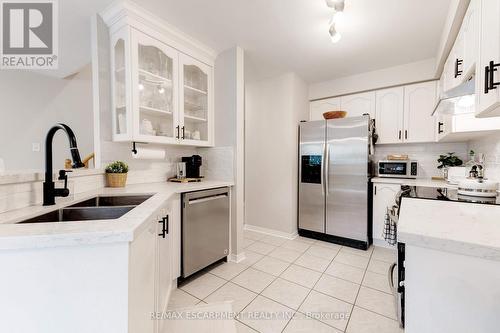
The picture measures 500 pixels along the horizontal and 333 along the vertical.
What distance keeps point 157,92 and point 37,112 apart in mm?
2531

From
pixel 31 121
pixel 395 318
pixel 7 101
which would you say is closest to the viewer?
pixel 395 318

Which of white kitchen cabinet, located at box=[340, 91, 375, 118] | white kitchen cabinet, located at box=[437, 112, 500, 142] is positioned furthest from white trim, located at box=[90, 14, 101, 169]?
white kitchen cabinet, located at box=[340, 91, 375, 118]

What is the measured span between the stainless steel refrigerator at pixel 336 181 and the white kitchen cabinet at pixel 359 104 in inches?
23.0

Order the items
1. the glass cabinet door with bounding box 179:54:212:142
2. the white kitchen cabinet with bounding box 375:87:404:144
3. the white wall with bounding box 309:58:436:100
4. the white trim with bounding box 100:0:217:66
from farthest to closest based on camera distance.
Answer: the white kitchen cabinet with bounding box 375:87:404:144 < the white wall with bounding box 309:58:436:100 < the glass cabinet door with bounding box 179:54:212:142 < the white trim with bounding box 100:0:217:66

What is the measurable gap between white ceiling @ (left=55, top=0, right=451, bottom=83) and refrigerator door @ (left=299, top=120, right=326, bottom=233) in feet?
2.98

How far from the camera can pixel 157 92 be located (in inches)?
82.0

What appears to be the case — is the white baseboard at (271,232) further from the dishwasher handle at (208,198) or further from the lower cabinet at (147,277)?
the lower cabinet at (147,277)

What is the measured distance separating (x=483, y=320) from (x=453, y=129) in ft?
6.21

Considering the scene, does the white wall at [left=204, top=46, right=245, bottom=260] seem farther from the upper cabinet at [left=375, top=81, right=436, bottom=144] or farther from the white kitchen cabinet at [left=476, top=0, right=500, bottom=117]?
the upper cabinet at [left=375, top=81, right=436, bottom=144]

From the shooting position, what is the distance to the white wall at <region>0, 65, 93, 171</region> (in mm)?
2947

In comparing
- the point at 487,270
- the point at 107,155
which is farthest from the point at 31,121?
the point at 487,270

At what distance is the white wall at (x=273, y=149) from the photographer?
3.08 meters

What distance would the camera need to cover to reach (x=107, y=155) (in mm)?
1918

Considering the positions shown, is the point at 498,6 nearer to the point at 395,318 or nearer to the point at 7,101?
the point at 395,318
